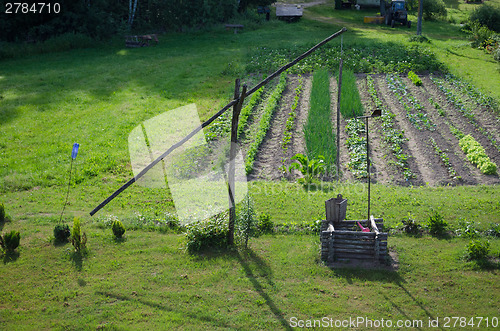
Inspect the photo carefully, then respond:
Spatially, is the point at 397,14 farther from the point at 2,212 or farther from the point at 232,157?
the point at 2,212

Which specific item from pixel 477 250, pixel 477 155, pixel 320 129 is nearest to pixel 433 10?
pixel 477 155

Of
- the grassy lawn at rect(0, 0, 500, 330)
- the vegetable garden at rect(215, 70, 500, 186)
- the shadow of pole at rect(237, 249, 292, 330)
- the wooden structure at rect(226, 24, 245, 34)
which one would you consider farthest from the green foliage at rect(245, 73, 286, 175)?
the wooden structure at rect(226, 24, 245, 34)

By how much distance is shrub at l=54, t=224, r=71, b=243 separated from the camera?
9.49 meters

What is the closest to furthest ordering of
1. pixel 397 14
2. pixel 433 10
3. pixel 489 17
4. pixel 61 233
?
1. pixel 61 233
2. pixel 489 17
3. pixel 397 14
4. pixel 433 10

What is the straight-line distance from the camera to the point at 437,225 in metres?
9.73

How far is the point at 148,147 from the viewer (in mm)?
15289

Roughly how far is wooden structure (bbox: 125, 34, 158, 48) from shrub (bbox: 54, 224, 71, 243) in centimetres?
2087

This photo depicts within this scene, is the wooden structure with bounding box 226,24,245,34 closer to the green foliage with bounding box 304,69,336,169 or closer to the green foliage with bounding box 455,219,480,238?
the green foliage with bounding box 304,69,336,169

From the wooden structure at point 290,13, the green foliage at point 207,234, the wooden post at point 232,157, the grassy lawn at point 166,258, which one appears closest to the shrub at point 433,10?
the wooden structure at point 290,13

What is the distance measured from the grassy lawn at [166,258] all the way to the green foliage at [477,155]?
1163 millimetres

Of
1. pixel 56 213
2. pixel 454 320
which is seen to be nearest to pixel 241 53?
pixel 56 213

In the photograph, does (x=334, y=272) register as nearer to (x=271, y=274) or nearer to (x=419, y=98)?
(x=271, y=274)

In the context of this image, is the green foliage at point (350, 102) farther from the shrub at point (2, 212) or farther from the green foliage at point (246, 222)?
the shrub at point (2, 212)

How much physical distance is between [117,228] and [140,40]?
22.0 metres
